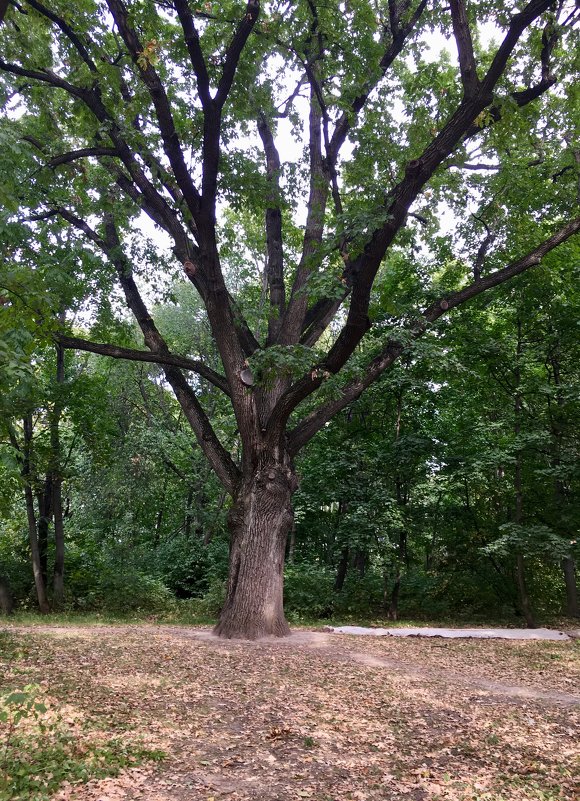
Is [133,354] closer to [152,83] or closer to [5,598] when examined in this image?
[152,83]

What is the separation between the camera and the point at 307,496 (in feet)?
46.4

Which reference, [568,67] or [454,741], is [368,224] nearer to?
[568,67]

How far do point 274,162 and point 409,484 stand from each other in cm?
748

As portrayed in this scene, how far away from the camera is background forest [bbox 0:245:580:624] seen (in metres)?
11.8

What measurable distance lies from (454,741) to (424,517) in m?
9.17

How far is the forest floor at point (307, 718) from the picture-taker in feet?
10.8

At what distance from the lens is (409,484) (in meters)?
12.8

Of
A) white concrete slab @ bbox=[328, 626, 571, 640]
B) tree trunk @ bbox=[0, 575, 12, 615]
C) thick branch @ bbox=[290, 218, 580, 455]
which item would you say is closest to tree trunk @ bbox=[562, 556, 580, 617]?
white concrete slab @ bbox=[328, 626, 571, 640]

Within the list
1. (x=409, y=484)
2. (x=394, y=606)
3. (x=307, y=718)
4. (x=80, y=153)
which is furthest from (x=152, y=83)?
(x=394, y=606)

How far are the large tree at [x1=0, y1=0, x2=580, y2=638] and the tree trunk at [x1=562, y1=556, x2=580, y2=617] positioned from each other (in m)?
6.59

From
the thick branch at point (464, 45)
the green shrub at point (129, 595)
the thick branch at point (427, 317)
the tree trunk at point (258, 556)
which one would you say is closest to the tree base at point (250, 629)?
the tree trunk at point (258, 556)

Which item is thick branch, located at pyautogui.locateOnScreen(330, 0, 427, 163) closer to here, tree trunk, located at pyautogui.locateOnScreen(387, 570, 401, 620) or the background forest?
the background forest

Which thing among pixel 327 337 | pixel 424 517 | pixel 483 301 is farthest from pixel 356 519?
pixel 327 337

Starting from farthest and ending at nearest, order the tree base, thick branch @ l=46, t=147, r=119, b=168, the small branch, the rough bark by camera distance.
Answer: the rough bark
the small branch
the tree base
thick branch @ l=46, t=147, r=119, b=168
